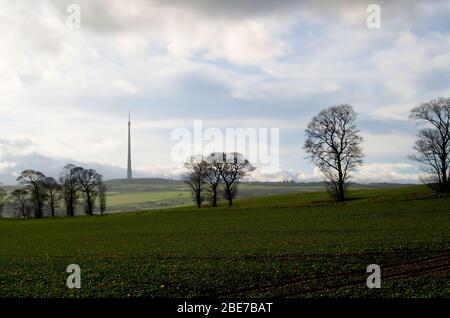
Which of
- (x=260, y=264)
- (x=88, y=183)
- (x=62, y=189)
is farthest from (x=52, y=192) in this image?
(x=260, y=264)

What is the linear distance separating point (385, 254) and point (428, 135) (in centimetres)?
6597

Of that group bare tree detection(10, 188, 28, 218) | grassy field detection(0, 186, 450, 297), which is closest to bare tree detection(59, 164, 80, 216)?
bare tree detection(10, 188, 28, 218)

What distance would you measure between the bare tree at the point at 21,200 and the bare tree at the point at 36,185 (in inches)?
250

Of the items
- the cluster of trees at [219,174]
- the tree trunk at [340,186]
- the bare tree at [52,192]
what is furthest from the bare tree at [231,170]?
the bare tree at [52,192]

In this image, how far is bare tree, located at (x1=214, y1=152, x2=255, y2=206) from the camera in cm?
11912

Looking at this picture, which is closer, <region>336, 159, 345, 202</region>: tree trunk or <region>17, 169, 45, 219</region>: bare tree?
<region>336, 159, 345, 202</region>: tree trunk

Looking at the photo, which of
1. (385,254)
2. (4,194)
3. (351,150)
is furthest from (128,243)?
(4,194)

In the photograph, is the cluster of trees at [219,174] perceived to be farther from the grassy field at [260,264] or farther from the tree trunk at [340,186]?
the grassy field at [260,264]

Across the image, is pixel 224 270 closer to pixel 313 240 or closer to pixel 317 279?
pixel 317 279

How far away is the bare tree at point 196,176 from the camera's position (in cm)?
12406

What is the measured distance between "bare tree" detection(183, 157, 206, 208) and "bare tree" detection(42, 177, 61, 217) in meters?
41.0

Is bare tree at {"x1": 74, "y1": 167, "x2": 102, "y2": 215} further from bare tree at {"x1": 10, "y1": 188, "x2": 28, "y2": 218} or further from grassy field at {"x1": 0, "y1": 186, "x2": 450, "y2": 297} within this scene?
grassy field at {"x1": 0, "y1": 186, "x2": 450, "y2": 297}
